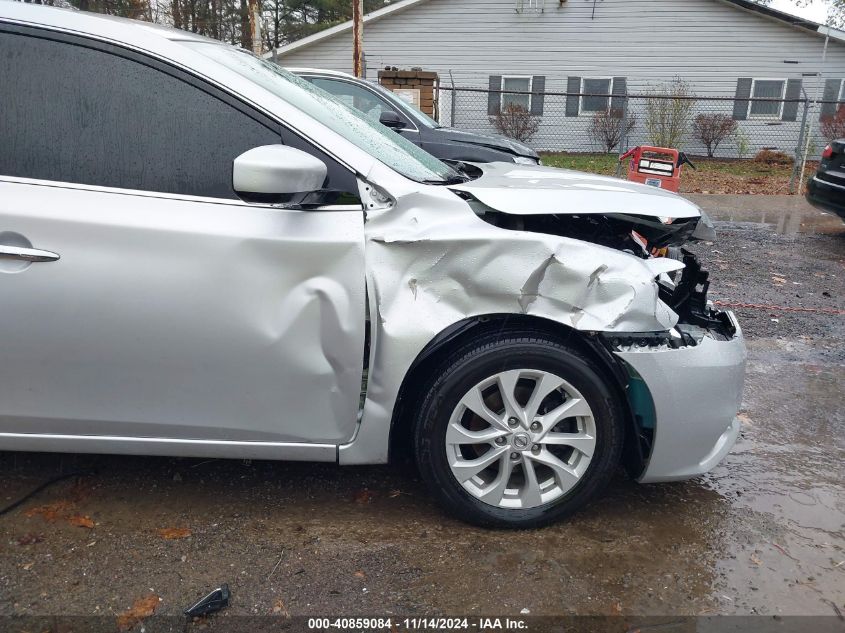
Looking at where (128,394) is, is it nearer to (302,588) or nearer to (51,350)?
(51,350)

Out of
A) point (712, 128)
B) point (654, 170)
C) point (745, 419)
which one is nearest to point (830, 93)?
point (712, 128)

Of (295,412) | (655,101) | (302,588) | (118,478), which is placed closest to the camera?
(302,588)

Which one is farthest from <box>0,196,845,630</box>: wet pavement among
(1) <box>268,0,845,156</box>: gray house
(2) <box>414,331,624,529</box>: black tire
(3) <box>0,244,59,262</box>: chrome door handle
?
(1) <box>268,0,845,156</box>: gray house

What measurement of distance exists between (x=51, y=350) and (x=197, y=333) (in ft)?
1.67

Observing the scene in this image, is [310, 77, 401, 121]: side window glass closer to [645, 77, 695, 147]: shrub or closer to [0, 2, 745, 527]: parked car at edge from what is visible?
[0, 2, 745, 527]: parked car at edge

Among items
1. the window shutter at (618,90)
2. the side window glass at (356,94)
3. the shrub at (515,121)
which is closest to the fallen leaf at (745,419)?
the side window glass at (356,94)

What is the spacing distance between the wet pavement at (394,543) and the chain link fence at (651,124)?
54.2 feet

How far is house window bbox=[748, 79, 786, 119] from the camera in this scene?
19469 mm

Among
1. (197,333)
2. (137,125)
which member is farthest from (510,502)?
(137,125)

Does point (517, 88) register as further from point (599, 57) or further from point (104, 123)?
point (104, 123)

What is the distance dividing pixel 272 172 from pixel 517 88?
762 inches

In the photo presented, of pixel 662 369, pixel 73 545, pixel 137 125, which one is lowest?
pixel 73 545

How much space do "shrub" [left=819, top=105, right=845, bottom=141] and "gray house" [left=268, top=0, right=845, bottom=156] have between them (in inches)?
7.8

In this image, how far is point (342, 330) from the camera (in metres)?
2.46
